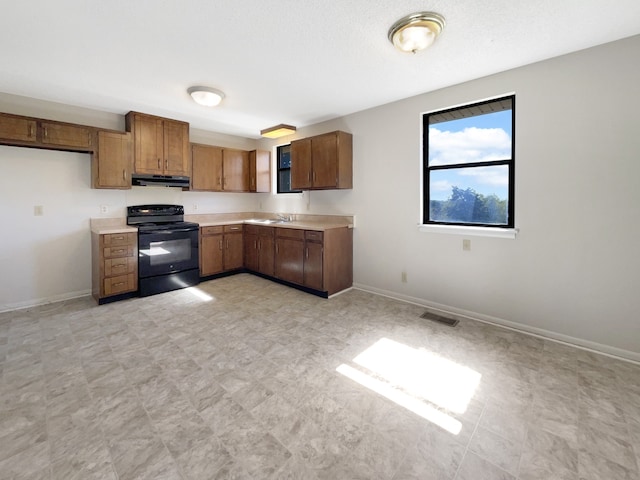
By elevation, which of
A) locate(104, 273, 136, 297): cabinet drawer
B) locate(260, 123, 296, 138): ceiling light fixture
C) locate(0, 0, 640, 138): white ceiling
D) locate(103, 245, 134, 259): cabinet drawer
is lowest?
locate(104, 273, 136, 297): cabinet drawer

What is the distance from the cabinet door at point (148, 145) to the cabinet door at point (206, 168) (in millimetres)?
609

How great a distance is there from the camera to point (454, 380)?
213cm

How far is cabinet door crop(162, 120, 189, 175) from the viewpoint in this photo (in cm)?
434

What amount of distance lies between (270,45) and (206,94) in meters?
1.25

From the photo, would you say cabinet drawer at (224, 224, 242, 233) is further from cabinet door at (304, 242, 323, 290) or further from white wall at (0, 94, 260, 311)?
cabinet door at (304, 242, 323, 290)

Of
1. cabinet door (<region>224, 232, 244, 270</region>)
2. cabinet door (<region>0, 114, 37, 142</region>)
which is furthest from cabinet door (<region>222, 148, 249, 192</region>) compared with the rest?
cabinet door (<region>0, 114, 37, 142</region>)

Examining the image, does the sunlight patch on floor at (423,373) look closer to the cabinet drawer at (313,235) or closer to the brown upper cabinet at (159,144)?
the cabinet drawer at (313,235)

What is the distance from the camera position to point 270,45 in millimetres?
2434

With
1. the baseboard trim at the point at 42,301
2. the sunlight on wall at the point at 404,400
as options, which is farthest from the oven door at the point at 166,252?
the sunlight on wall at the point at 404,400

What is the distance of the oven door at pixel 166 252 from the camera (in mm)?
3979

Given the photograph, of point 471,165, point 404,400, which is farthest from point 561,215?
point 404,400

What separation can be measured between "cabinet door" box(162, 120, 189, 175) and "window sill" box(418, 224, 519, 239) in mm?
3606

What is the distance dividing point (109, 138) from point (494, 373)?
16.3 feet

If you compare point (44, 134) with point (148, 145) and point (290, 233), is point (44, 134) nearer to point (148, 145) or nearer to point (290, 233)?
point (148, 145)
